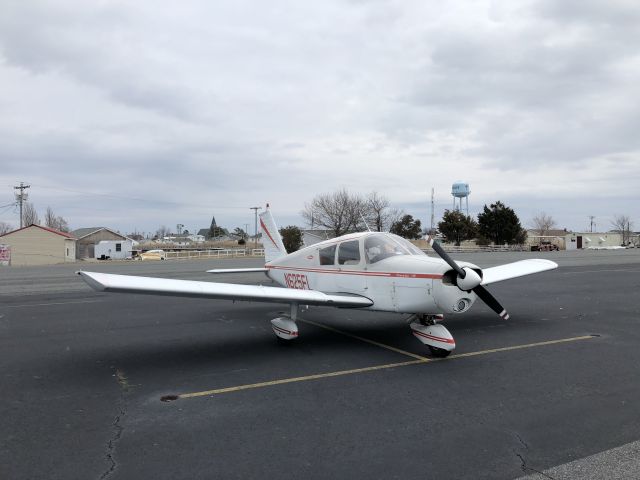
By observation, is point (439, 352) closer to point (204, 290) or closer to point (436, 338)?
point (436, 338)

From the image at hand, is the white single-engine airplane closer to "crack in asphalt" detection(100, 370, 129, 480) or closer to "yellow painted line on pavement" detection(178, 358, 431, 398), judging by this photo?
"yellow painted line on pavement" detection(178, 358, 431, 398)

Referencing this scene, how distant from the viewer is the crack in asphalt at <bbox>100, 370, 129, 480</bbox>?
11.7 ft

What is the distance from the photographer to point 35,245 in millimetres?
49688

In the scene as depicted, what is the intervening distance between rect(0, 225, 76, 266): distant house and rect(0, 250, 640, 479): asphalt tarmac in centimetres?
4577

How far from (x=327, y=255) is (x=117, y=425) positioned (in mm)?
5216

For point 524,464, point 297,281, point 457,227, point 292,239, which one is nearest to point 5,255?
point 292,239

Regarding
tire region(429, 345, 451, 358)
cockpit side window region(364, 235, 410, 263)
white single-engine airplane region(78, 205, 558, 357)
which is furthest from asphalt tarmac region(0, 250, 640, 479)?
cockpit side window region(364, 235, 410, 263)

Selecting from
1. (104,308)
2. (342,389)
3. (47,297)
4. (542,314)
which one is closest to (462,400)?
(342,389)

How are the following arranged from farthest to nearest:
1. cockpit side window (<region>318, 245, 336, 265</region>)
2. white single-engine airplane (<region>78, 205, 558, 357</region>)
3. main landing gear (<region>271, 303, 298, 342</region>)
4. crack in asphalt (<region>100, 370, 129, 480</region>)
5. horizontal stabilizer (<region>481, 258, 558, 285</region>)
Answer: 1. horizontal stabilizer (<region>481, 258, 558, 285</region>)
2. cockpit side window (<region>318, 245, 336, 265</region>)
3. main landing gear (<region>271, 303, 298, 342</region>)
4. white single-engine airplane (<region>78, 205, 558, 357</region>)
5. crack in asphalt (<region>100, 370, 129, 480</region>)

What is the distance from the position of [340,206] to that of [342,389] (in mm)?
67262

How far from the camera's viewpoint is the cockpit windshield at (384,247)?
7893mm

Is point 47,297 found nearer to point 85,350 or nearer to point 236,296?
point 85,350

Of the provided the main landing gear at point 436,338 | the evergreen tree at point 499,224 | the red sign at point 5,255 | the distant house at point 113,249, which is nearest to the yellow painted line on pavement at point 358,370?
the main landing gear at point 436,338

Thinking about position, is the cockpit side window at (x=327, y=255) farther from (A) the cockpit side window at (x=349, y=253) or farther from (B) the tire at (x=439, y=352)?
(B) the tire at (x=439, y=352)
